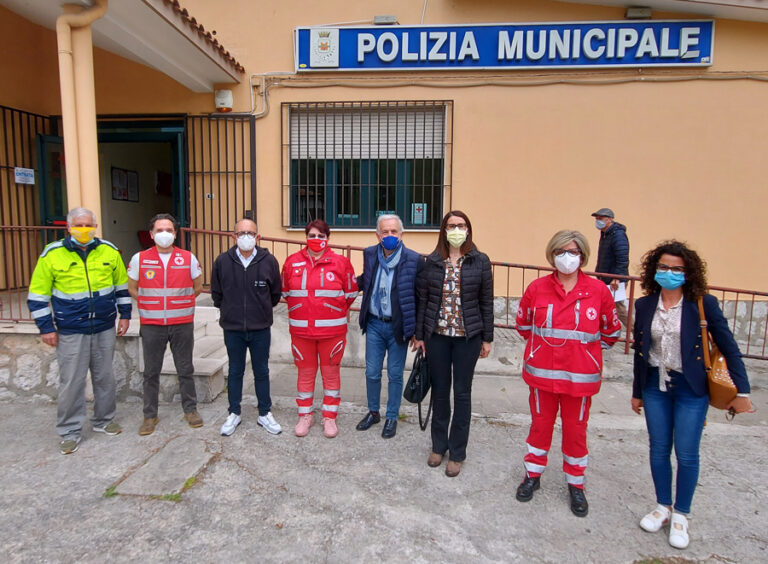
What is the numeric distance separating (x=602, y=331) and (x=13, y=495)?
371 cm

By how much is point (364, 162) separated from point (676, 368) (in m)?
5.55

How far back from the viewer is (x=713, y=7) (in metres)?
6.19

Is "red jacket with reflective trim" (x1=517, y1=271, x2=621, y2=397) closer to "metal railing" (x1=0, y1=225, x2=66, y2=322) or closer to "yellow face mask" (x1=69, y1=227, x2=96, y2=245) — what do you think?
"yellow face mask" (x1=69, y1=227, x2=96, y2=245)

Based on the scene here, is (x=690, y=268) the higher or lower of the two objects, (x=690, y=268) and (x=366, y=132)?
the lower

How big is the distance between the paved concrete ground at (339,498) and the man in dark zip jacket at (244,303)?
0.38 metres

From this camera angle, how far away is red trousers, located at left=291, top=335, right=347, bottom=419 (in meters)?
3.73

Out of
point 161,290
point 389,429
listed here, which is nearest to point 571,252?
point 389,429

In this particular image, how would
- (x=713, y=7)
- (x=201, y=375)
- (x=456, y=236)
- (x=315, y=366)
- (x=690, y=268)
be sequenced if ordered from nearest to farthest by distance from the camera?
(x=690, y=268) < (x=456, y=236) < (x=315, y=366) < (x=201, y=375) < (x=713, y=7)

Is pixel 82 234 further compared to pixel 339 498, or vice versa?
pixel 82 234

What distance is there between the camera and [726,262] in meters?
6.71

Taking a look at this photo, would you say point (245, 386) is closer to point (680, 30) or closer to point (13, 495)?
point (13, 495)

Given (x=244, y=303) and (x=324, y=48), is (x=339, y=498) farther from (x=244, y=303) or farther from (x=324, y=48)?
(x=324, y=48)

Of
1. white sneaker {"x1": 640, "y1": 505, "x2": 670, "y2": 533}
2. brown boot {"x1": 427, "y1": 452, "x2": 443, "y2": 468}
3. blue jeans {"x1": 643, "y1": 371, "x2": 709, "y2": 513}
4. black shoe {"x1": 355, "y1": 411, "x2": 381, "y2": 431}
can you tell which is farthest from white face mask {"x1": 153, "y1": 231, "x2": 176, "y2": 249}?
white sneaker {"x1": 640, "y1": 505, "x2": 670, "y2": 533}

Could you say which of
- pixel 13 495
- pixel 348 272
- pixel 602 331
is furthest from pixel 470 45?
pixel 13 495
